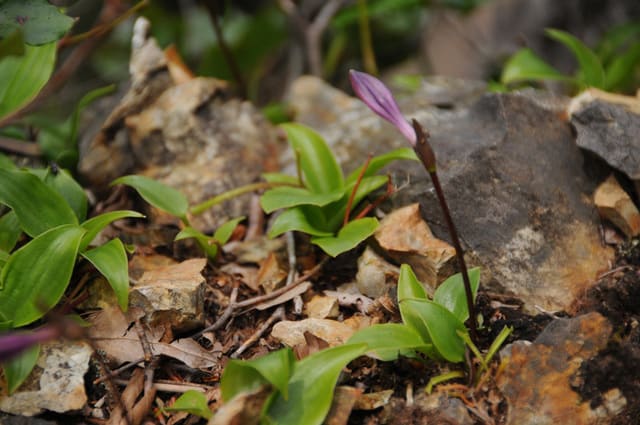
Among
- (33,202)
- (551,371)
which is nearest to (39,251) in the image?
(33,202)

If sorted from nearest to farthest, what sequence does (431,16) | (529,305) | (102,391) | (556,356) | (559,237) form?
(556,356), (102,391), (529,305), (559,237), (431,16)

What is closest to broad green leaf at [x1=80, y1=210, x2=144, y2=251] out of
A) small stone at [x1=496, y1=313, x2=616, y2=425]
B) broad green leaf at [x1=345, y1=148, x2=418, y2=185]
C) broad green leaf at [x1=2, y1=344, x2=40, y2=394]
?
broad green leaf at [x1=2, y1=344, x2=40, y2=394]

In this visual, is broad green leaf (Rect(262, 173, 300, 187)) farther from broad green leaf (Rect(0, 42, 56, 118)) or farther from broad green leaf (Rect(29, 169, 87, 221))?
broad green leaf (Rect(0, 42, 56, 118))

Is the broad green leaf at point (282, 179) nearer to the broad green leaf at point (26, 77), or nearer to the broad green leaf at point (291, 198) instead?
the broad green leaf at point (291, 198)

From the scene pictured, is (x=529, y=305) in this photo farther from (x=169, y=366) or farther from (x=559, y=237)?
(x=169, y=366)

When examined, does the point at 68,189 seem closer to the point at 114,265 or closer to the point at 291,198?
the point at 114,265

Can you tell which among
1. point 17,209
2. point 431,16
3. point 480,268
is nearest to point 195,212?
point 17,209

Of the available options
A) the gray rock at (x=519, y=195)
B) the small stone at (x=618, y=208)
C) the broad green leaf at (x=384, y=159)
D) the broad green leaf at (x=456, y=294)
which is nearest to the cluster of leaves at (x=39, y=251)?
the broad green leaf at (x=384, y=159)
